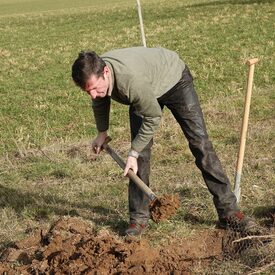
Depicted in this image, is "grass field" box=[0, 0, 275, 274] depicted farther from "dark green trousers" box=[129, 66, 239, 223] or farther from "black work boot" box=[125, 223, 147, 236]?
"dark green trousers" box=[129, 66, 239, 223]

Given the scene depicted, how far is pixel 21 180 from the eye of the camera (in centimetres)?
637

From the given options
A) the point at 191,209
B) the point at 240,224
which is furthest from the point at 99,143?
the point at 240,224

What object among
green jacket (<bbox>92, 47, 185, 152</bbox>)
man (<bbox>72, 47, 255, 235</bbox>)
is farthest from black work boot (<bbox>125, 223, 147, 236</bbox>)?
green jacket (<bbox>92, 47, 185, 152</bbox>)

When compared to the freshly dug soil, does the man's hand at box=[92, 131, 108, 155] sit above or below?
above

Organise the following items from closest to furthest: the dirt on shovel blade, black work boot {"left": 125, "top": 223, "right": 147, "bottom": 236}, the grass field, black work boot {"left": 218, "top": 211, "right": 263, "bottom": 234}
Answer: the dirt on shovel blade → black work boot {"left": 218, "top": 211, "right": 263, "bottom": 234} → black work boot {"left": 125, "top": 223, "right": 147, "bottom": 236} → the grass field

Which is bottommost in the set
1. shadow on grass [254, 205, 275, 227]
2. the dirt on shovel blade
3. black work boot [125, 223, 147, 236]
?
shadow on grass [254, 205, 275, 227]

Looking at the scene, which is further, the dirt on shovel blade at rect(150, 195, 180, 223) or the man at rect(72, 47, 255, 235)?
the dirt on shovel blade at rect(150, 195, 180, 223)

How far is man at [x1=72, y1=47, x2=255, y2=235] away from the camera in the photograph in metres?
3.96

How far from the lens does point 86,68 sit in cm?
378

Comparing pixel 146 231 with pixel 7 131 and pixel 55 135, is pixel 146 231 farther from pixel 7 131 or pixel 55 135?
pixel 7 131

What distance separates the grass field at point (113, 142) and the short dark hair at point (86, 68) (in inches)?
62.2

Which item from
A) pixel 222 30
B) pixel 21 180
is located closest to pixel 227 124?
pixel 21 180

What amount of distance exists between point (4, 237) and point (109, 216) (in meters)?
0.98

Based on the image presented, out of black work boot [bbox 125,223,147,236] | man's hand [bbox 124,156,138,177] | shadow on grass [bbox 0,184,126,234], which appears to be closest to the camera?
man's hand [bbox 124,156,138,177]
